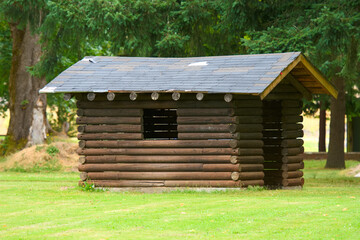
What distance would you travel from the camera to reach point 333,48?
22.9 metres

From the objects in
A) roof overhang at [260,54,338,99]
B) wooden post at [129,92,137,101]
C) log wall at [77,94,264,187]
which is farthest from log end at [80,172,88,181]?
roof overhang at [260,54,338,99]

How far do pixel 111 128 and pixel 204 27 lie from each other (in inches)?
403

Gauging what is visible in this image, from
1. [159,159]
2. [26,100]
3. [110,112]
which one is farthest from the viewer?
[26,100]

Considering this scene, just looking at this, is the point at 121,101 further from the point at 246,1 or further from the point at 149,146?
the point at 246,1

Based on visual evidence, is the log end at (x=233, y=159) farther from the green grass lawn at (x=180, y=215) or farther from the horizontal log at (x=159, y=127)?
the horizontal log at (x=159, y=127)

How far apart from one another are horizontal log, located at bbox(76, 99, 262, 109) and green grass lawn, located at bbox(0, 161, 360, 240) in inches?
89.2

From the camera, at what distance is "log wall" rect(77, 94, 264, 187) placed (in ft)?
59.2

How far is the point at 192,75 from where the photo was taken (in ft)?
61.4

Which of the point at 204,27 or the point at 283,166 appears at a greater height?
the point at 204,27

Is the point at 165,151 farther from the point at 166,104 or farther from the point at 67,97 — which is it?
the point at 67,97

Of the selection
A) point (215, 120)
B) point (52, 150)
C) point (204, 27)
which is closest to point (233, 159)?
point (215, 120)

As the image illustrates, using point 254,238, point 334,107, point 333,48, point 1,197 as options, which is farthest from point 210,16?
point 254,238

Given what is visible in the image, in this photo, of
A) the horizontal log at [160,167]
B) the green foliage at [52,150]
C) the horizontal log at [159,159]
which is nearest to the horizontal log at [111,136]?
the horizontal log at [159,159]

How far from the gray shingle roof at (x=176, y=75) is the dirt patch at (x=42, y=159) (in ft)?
33.2
